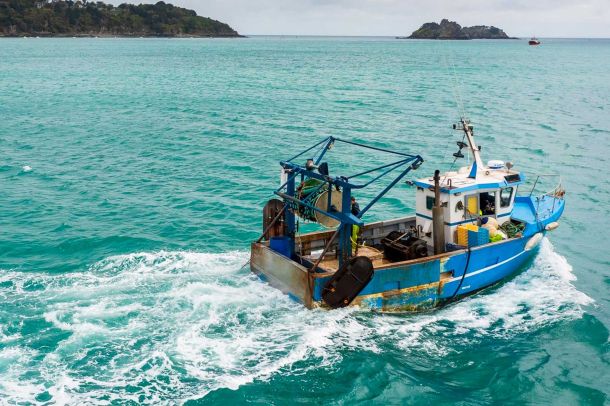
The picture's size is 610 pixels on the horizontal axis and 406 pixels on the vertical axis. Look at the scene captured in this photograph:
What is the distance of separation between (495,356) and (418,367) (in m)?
2.26

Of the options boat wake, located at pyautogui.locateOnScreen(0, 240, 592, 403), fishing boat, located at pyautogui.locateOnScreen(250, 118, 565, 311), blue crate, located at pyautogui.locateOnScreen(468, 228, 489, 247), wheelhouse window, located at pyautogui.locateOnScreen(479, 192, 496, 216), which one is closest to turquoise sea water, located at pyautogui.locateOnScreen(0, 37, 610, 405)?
boat wake, located at pyautogui.locateOnScreen(0, 240, 592, 403)

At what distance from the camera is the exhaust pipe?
18516mm

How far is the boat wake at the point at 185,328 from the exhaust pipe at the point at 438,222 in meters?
1.92

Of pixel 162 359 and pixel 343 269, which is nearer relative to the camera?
pixel 162 359

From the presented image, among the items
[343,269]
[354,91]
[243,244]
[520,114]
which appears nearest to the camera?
[343,269]

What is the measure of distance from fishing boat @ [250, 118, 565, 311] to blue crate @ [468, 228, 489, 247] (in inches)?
1.2

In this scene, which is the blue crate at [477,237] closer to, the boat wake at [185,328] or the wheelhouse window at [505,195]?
the boat wake at [185,328]

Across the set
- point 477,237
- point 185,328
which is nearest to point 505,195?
point 477,237

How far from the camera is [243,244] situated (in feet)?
77.2

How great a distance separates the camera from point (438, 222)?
1866 cm

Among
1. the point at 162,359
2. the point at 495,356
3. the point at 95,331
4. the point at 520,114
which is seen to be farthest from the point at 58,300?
the point at 520,114

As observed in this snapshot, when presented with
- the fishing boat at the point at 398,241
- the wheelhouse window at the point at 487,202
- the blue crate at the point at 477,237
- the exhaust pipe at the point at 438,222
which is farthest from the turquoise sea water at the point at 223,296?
the wheelhouse window at the point at 487,202

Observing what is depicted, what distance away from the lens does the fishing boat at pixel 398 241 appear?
17266 millimetres

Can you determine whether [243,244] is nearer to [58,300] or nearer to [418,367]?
[58,300]
